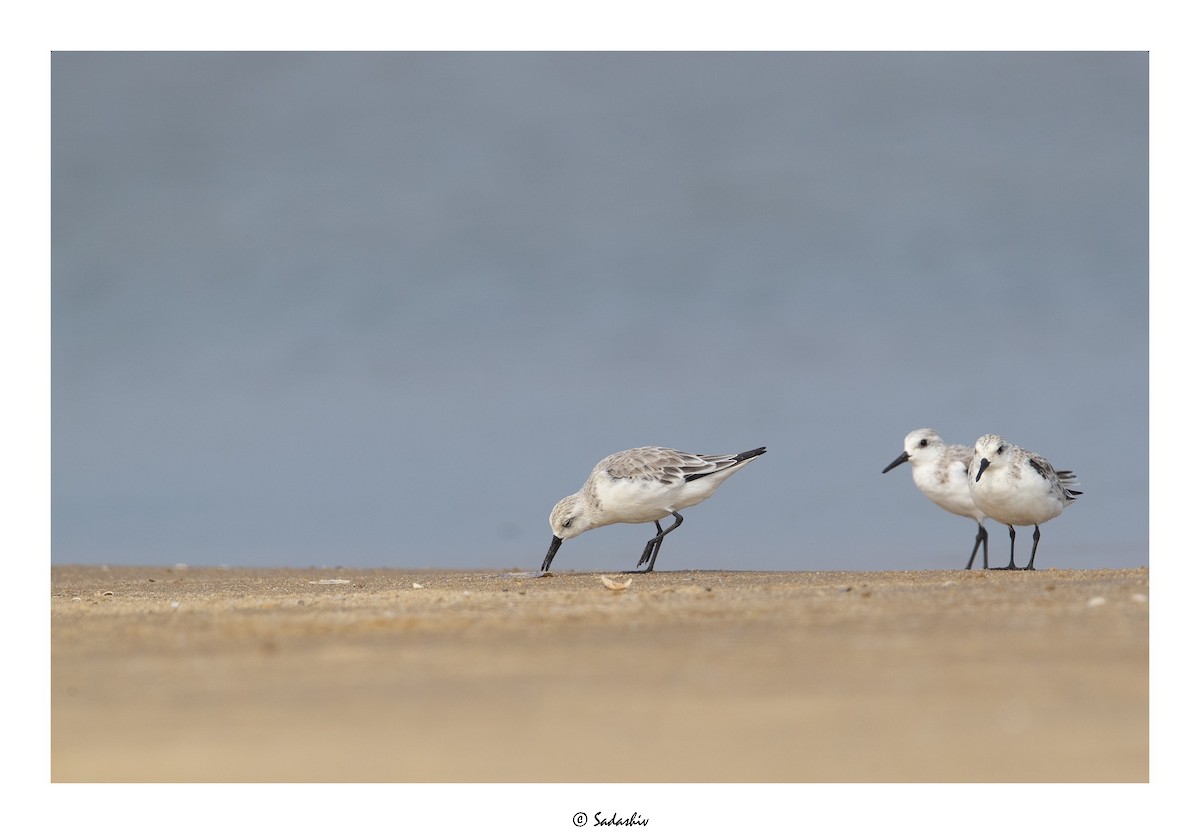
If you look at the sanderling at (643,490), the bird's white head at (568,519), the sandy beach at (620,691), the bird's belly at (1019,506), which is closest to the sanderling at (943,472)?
the bird's belly at (1019,506)

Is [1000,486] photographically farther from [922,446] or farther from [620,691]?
[620,691]

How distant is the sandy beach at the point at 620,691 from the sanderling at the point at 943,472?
18.8 ft

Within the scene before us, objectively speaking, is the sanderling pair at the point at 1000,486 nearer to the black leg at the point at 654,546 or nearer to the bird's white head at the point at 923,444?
the bird's white head at the point at 923,444

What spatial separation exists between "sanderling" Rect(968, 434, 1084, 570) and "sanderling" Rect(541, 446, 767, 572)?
95.6 inches

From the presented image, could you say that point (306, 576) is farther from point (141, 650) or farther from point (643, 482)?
point (141, 650)

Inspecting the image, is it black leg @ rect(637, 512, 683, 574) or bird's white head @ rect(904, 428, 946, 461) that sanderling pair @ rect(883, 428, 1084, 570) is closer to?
bird's white head @ rect(904, 428, 946, 461)

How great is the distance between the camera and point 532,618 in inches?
327

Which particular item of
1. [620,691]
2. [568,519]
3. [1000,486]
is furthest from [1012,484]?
[620,691]

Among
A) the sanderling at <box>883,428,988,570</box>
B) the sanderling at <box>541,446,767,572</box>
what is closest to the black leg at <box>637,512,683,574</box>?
the sanderling at <box>541,446,767,572</box>

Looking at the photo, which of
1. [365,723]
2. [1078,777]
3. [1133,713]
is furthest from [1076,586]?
[365,723]

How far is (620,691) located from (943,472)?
10.4 m

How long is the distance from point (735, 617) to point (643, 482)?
622cm

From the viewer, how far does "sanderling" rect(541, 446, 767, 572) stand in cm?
1428

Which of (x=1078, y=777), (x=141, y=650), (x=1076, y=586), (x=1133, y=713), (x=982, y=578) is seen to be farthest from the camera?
(x=982, y=578)
